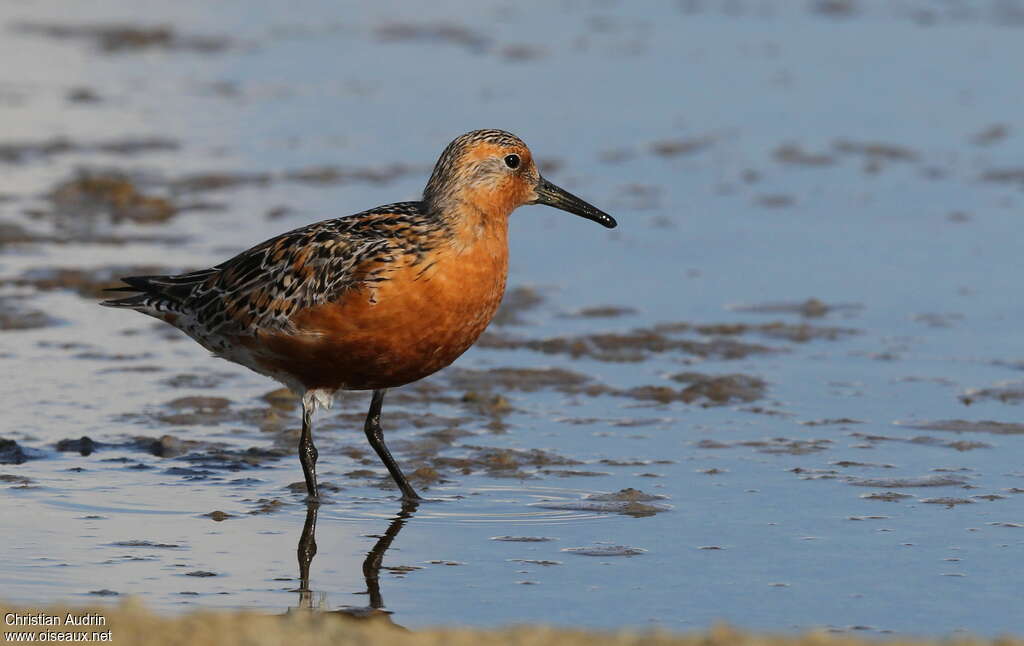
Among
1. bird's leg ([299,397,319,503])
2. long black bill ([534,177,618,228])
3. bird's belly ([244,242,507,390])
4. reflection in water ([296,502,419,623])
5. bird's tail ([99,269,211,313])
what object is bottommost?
reflection in water ([296,502,419,623])

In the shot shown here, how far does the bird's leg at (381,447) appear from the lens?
382 inches

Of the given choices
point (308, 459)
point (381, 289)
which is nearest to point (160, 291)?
point (308, 459)

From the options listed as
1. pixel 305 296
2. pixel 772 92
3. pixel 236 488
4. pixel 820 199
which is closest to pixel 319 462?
pixel 236 488

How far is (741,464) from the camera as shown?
33.3 ft

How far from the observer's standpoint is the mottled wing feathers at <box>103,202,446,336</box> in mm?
9227

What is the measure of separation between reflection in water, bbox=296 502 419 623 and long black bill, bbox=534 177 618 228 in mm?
1858

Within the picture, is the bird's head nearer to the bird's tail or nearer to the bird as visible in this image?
the bird

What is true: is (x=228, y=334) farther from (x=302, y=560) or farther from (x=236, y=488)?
(x=302, y=560)

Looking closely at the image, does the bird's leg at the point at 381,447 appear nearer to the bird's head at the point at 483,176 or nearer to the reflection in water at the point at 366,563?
the reflection in water at the point at 366,563

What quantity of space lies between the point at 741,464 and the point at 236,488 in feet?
9.30

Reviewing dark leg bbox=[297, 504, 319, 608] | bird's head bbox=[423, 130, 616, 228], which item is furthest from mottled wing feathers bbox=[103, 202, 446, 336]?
dark leg bbox=[297, 504, 319, 608]

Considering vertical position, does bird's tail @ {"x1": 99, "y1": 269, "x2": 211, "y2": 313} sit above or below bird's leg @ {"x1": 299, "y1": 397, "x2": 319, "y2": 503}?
above

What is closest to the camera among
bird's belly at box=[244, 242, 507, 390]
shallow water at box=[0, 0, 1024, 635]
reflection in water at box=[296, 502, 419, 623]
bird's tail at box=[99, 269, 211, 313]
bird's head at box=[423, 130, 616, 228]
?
reflection in water at box=[296, 502, 419, 623]

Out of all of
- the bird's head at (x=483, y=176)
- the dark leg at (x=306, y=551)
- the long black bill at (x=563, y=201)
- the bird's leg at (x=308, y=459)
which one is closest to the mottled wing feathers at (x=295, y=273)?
the bird's head at (x=483, y=176)
